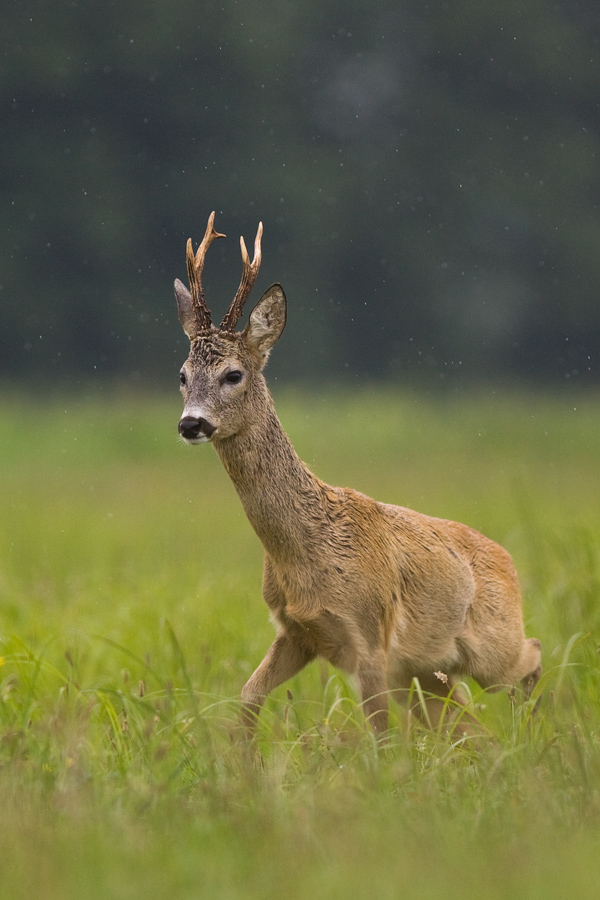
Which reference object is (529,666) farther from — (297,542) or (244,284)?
(244,284)

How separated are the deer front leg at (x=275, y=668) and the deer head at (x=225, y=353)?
2.23 ft

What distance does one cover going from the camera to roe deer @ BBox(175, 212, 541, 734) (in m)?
4.34

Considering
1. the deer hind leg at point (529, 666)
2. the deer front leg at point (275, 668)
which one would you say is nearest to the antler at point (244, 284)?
the deer front leg at point (275, 668)

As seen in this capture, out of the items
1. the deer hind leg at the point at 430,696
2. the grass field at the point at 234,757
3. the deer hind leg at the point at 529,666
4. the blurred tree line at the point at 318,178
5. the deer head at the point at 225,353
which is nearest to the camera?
the grass field at the point at 234,757

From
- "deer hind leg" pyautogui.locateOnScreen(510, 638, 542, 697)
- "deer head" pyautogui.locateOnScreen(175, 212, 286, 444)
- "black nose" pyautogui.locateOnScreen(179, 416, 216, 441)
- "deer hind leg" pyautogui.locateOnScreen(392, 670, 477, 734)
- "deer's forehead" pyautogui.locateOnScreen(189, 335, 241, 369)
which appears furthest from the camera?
"deer hind leg" pyautogui.locateOnScreen(510, 638, 542, 697)

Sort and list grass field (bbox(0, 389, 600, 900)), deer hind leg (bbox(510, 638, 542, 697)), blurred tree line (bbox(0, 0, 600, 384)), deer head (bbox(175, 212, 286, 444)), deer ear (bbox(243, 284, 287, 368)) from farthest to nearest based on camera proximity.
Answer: blurred tree line (bbox(0, 0, 600, 384)) → deer hind leg (bbox(510, 638, 542, 697)) → deer ear (bbox(243, 284, 287, 368)) → deer head (bbox(175, 212, 286, 444)) → grass field (bbox(0, 389, 600, 900))

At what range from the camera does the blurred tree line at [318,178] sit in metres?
25.0

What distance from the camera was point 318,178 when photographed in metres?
26.7

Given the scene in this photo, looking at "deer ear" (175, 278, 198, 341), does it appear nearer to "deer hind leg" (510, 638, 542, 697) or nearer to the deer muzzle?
the deer muzzle

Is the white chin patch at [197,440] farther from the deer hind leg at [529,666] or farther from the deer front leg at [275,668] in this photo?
the deer hind leg at [529,666]

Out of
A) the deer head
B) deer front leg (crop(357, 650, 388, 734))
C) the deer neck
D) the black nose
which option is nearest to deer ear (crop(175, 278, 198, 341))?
the deer head

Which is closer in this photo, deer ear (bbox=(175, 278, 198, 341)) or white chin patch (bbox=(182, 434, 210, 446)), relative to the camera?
white chin patch (bbox=(182, 434, 210, 446))

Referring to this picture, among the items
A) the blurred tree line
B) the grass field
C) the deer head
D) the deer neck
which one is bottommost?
the grass field

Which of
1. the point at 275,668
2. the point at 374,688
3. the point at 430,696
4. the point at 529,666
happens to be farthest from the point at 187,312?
the point at 529,666
